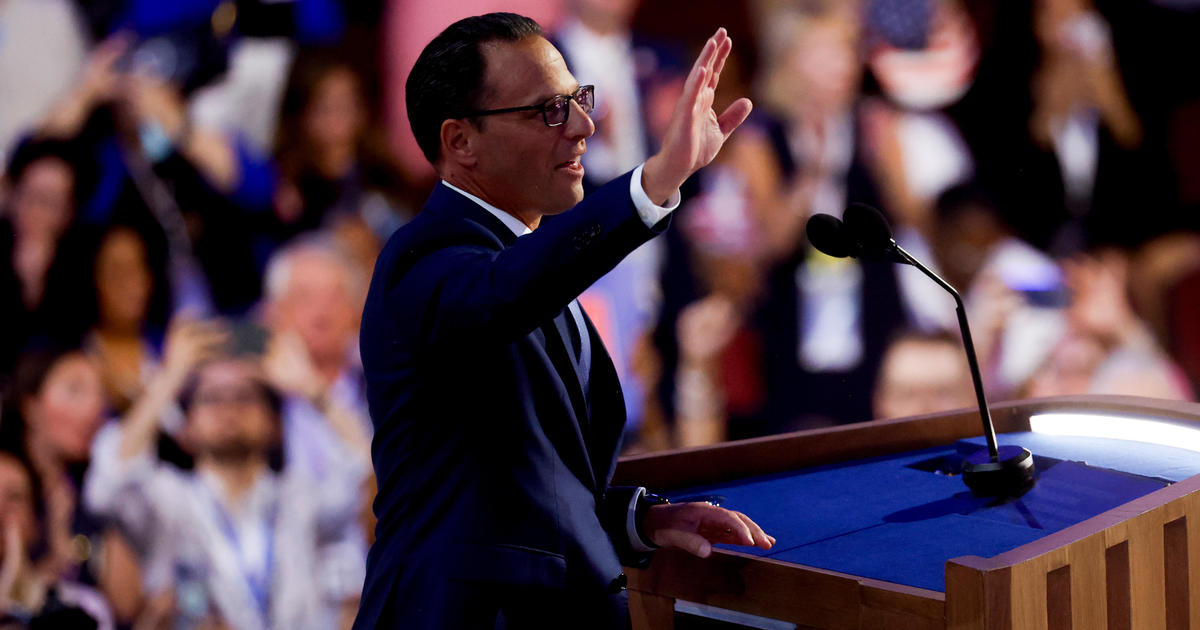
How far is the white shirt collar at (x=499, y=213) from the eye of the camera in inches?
56.4

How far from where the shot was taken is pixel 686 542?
4.99 feet

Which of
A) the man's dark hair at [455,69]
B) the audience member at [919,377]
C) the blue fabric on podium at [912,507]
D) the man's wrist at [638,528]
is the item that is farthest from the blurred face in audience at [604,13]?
the man's wrist at [638,528]

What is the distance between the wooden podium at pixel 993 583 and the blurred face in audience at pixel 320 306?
97.9 inches

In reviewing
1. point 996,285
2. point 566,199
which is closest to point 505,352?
point 566,199

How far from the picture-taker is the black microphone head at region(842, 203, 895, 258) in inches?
71.2

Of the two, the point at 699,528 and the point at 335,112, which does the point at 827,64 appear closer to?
the point at 335,112

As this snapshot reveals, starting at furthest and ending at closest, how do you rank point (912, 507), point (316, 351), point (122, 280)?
point (316, 351) < point (122, 280) < point (912, 507)

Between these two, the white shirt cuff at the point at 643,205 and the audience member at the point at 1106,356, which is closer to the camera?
the white shirt cuff at the point at 643,205

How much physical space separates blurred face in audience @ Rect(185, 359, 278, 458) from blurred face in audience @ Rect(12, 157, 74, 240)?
678 millimetres

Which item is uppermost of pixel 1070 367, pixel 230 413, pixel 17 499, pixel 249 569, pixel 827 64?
pixel 827 64

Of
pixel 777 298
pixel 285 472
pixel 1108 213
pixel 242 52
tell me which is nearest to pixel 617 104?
pixel 777 298

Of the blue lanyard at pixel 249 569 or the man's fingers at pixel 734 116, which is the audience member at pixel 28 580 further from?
the man's fingers at pixel 734 116

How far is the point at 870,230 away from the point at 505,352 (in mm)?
741

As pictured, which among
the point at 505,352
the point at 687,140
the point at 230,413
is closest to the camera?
the point at 687,140
